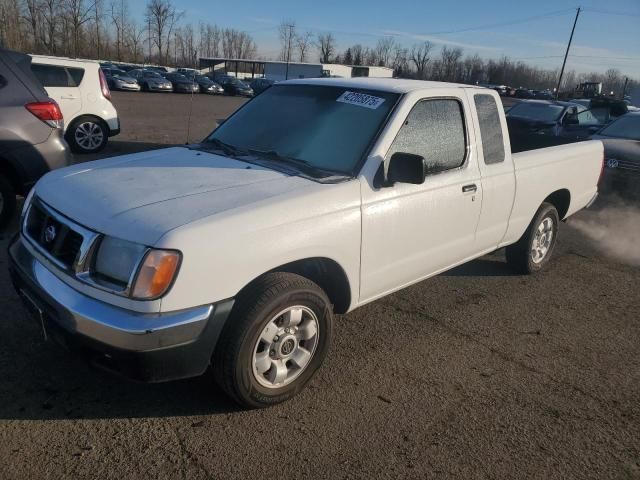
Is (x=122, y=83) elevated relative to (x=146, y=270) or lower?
lower

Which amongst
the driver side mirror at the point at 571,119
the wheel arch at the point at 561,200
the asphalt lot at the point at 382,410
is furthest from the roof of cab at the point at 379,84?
the driver side mirror at the point at 571,119

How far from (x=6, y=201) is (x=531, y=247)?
5.46m

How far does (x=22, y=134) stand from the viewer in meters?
5.25

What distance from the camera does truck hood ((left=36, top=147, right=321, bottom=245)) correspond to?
250 centimetres

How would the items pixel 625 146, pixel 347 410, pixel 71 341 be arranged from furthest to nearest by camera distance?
pixel 625 146, pixel 347 410, pixel 71 341

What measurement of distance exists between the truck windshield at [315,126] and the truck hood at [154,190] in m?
0.34

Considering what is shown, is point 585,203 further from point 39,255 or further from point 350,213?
point 39,255

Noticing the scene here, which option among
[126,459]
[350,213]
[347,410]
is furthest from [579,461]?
[126,459]

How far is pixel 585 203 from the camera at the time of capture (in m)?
5.80

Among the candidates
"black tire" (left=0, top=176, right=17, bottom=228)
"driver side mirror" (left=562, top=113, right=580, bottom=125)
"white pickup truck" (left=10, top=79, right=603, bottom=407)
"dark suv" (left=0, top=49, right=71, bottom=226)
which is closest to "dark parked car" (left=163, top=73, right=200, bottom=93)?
"driver side mirror" (left=562, top=113, right=580, bottom=125)

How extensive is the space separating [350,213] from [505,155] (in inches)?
79.3

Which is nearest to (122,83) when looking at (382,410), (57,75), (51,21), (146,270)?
(57,75)

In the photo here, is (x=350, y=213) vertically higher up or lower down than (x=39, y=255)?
higher up

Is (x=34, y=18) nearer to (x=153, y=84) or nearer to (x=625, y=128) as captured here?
(x=153, y=84)
